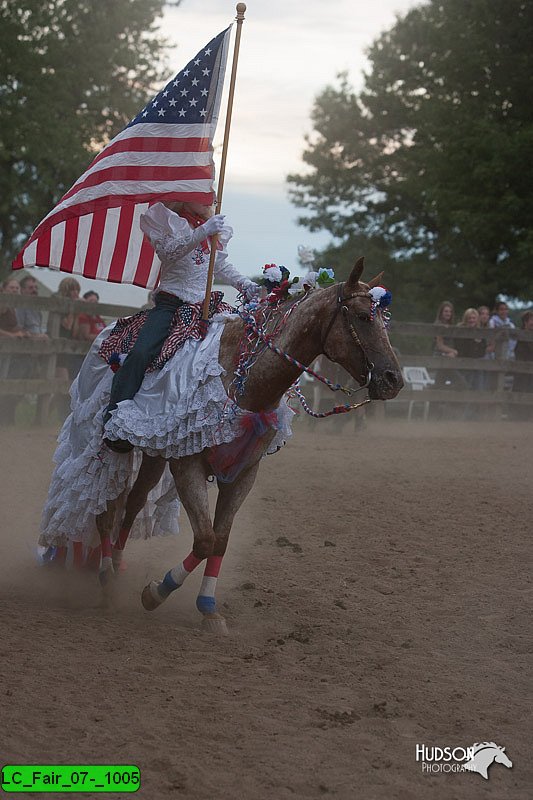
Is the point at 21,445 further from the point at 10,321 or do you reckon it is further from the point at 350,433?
the point at 350,433

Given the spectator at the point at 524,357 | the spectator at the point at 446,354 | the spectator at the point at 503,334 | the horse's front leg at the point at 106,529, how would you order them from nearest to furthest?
1. the horse's front leg at the point at 106,529
2. the spectator at the point at 503,334
3. the spectator at the point at 446,354
4. the spectator at the point at 524,357

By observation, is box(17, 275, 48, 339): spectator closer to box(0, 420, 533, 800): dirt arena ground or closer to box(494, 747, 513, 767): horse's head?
box(0, 420, 533, 800): dirt arena ground

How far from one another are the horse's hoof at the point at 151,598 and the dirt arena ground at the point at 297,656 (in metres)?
0.09

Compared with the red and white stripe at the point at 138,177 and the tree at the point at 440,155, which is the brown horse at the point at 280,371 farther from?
the tree at the point at 440,155

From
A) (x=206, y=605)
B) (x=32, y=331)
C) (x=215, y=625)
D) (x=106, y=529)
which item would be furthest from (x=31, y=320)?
(x=215, y=625)

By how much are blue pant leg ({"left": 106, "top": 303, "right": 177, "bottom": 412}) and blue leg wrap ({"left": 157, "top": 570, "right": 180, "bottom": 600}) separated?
3.34 ft

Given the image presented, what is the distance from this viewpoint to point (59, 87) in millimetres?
27422

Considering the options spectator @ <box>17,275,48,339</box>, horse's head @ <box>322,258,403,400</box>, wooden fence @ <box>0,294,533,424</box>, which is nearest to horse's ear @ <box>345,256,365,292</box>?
horse's head @ <box>322,258,403,400</box>

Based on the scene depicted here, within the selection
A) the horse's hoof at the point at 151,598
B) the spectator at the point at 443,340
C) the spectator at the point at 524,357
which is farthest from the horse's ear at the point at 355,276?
the spectator at the point at 524,357

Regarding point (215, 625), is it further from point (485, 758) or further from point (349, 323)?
point (485, 758)

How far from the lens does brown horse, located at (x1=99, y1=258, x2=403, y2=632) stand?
16.8 feet

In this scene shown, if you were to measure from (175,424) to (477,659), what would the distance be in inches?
78.3

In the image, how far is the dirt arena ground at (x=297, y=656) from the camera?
12.2 feet

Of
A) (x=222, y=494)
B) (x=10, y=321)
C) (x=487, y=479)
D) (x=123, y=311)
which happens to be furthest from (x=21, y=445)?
(x=222, y=494)
